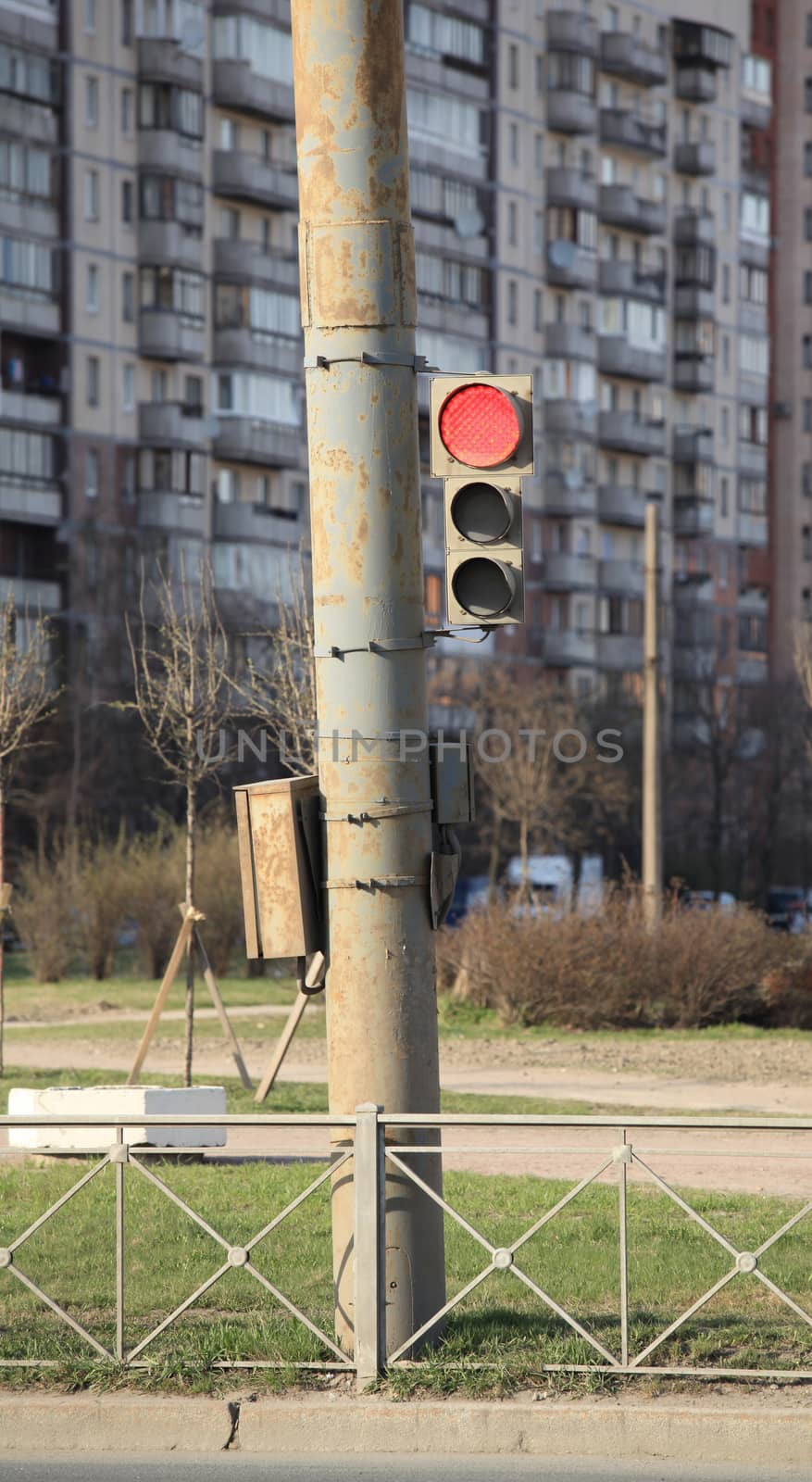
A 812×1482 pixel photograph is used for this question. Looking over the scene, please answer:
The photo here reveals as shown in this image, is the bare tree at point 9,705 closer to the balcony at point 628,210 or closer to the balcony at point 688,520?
the balcony at point 628,210

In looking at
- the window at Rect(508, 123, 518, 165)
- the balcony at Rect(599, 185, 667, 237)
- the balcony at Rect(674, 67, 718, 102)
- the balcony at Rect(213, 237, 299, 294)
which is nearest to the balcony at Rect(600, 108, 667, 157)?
Answer: the balcony at Rect(599, 185, 667, 237)

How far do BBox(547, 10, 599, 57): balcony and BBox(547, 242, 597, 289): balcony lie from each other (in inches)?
276

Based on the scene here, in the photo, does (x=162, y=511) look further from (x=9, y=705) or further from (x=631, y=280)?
(x=9, y=705)

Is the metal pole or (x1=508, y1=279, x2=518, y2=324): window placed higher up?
(x1=508, y1=279, x2=518, y2=324): window

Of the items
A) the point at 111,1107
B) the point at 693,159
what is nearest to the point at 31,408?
the point at 693,159

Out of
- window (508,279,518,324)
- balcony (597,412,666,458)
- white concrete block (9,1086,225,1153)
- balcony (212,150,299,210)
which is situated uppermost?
balcony (212,150,299,210)

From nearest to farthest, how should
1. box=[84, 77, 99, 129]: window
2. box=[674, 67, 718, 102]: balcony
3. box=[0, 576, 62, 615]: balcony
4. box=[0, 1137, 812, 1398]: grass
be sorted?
box=[0, 1137, 812, 1398]: grass < box=[0, 576, 62, 615]: balcony < box=[84, 77, 99, 129]: window < box=[674, 67, 718, 102]: balcony

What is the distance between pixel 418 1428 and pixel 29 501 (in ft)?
182

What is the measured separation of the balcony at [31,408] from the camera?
199ft

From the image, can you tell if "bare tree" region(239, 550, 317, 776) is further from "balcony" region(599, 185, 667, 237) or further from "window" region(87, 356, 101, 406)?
"balcony" region(599, 185, 667, 237)

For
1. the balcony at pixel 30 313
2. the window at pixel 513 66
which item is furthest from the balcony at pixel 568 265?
the balcony at pixel 30 313

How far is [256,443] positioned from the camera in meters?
67.0

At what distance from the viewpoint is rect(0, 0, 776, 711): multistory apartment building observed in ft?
203

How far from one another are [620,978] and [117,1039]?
5238mm
